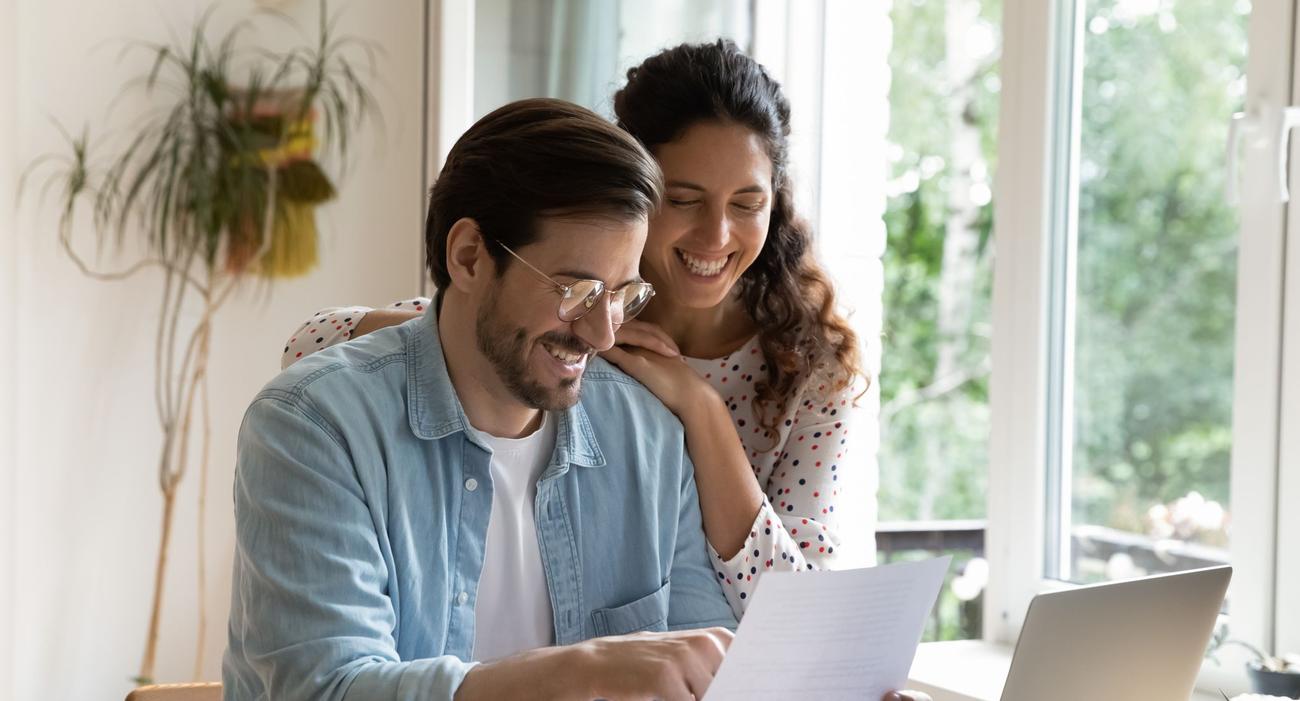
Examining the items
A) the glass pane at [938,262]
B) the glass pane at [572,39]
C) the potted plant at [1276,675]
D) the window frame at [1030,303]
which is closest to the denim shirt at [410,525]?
the potted plant at [1276,675]

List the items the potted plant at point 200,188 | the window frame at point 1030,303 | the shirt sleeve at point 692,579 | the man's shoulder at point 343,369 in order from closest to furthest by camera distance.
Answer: the man's shoulder at point 343,369 → the shirt sleeve at point 692,579 → the window frame at point 1030,303 → the potted plant at point 200,188

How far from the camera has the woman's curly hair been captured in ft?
5.76

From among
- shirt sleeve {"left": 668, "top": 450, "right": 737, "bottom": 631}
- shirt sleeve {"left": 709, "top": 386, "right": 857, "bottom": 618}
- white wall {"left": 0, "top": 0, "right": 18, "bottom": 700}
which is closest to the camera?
shirt sleeve {"left": 668, "top": 450, "right": 737, "bottom": 631}

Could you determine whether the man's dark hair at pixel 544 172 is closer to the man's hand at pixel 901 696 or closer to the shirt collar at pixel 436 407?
the shirt collar at pixel 436 407

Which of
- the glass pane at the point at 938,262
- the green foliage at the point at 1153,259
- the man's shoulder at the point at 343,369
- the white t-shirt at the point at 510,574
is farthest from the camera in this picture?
the glass pane at the point at 938,262

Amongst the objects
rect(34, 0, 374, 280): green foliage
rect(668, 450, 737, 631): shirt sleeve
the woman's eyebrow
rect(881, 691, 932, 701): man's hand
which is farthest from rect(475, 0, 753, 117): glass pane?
rect(881, 691, 932, 701): man's hand

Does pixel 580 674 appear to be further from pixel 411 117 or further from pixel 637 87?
pixel 411 117

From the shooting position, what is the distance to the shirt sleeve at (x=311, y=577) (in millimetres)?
1200

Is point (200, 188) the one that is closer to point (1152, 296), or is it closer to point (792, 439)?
point (792, 439)

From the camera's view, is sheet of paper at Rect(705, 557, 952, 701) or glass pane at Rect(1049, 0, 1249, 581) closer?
sheet of paper at Rect(705, 557, 952, 701)

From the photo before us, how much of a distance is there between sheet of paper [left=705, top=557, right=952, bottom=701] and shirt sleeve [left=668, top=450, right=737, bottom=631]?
338 mm

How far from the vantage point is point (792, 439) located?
182 centimetres

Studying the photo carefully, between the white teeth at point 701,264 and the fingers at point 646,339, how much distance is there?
93 millimetres

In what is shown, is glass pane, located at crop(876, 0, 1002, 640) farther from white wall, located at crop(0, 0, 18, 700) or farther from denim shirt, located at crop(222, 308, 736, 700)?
denim shirt, located at crop(222, 308, 736, 700)
